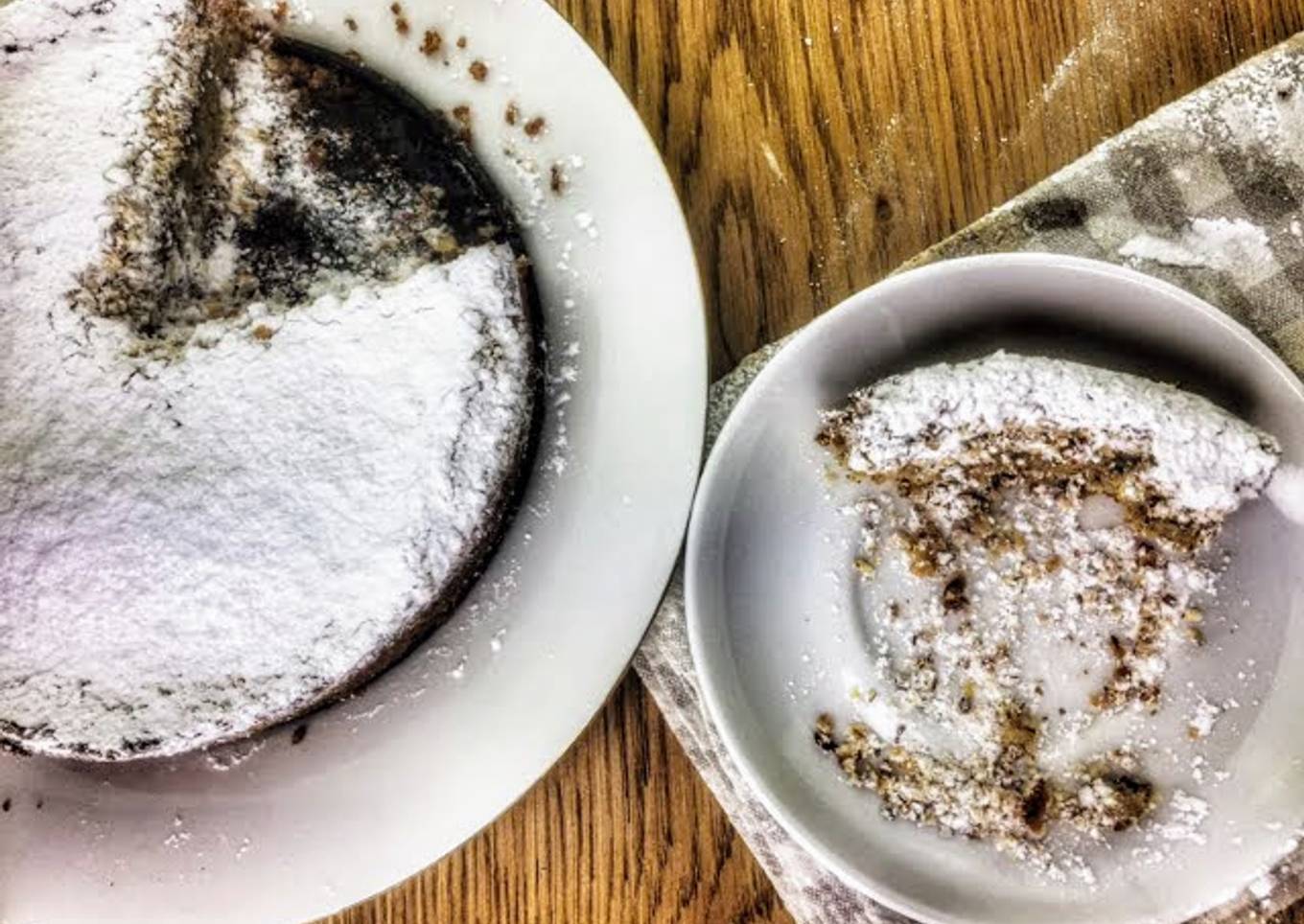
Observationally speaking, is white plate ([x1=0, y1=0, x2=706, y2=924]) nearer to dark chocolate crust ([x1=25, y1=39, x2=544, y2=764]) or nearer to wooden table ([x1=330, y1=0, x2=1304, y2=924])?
dark chocolate crust ([x1=25, y1=39, x2=544, y2=764])

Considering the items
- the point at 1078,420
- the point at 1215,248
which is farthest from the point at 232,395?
the point at 1215,248

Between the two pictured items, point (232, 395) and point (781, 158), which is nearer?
point (232, 395)

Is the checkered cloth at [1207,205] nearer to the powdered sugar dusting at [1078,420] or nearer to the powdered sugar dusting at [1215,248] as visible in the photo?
the powdered sugar dusting at [1215,248]

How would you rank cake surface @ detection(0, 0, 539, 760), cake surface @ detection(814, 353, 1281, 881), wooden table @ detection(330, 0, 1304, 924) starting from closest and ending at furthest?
1. cake surface @ detection(0, 0, 539, 760)
2. cake surface @ detection(814, 353, 1281, 881)
3. wooden table @ detection(330, 0, 1304, 924)

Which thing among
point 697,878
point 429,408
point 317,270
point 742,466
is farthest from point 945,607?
point 317,270

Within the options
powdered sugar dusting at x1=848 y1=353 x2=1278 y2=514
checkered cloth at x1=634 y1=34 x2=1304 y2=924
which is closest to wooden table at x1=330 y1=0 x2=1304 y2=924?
checkered cloth at x1=634 y1=34 x2=1304 y2=924

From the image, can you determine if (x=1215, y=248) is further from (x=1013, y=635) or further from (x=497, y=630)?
(x=497, y=630)
